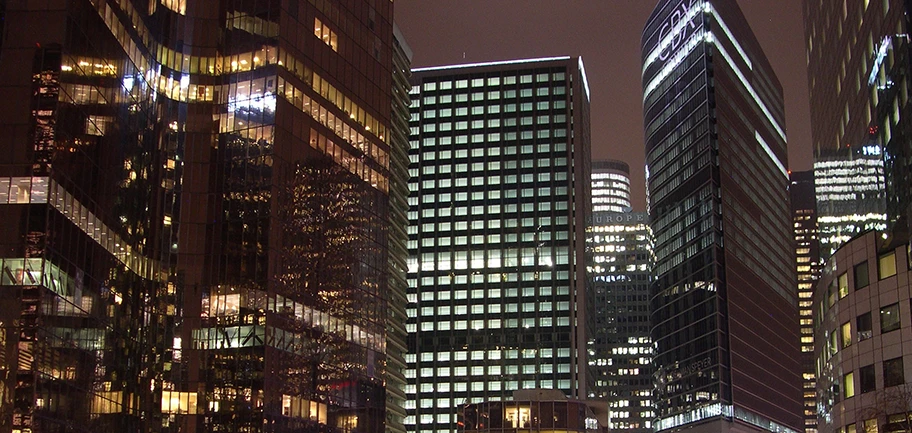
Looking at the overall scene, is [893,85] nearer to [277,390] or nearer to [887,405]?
[887,405]

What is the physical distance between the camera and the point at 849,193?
101 metres

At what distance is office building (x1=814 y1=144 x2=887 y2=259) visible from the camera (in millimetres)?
91750

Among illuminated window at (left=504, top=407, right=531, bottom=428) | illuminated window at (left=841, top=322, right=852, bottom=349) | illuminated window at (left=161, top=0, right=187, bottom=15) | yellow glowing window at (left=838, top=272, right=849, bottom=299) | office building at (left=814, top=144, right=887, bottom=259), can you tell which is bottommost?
illuminated window at (left=504, top=407, right=531, bottom=428)

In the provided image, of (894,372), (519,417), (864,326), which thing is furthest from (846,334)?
(519,417)

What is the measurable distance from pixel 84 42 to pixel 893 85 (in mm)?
58392

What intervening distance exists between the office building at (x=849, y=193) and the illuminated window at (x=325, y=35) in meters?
53.3

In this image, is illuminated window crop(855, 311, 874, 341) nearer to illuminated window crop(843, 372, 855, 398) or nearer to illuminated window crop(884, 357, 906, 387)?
illuminated window crop(843, 372, 855, 398)

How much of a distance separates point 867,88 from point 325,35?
58.5 m

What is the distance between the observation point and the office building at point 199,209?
2817 inches

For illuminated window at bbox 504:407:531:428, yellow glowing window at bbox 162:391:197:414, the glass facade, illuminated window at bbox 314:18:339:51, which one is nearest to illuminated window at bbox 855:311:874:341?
yellow glowing window at bbox 162:391:197:414

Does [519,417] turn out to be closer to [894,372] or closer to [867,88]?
[867,88]

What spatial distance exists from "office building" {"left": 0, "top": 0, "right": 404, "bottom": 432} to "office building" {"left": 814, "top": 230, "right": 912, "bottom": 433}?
172 feet

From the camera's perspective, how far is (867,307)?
291ft

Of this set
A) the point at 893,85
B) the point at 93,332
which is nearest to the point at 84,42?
the point at 93,332
